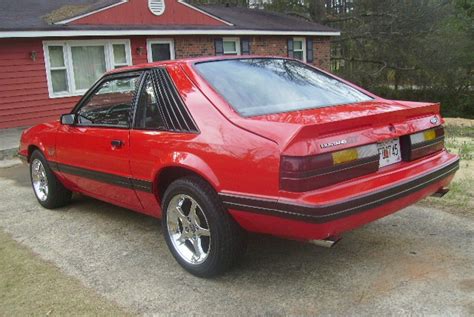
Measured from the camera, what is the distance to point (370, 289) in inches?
127

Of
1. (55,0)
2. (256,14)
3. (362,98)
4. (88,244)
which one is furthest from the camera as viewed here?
(256,14)

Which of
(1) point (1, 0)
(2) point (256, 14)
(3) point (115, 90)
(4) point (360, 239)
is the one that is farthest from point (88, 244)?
(2) point (256, 14)

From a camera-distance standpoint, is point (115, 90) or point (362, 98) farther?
point (115, 90)

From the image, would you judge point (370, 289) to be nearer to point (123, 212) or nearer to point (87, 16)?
point (123, 212)

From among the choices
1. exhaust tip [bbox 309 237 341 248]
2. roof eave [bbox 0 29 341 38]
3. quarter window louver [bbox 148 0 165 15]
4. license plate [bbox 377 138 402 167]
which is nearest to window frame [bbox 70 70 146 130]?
exhaust tip [bbox 309 237 341 248]

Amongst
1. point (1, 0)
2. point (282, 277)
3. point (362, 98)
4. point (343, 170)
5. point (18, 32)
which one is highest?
point (1, 0)

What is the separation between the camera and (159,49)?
16.5m

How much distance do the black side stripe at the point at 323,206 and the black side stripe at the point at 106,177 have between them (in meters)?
0.92

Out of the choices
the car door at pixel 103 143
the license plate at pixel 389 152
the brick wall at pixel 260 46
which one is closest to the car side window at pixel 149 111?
the car door at pixel 103 143

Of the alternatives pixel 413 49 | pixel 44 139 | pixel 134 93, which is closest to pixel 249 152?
pixel 134 93

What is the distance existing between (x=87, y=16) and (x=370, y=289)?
515 inches

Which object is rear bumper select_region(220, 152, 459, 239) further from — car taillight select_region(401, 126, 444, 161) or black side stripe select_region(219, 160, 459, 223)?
car taillight select_region(401, 126, 444, 161)

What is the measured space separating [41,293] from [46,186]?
7.27ft

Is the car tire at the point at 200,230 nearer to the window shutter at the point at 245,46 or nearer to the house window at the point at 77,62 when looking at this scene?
the house window at the point at 77,62
